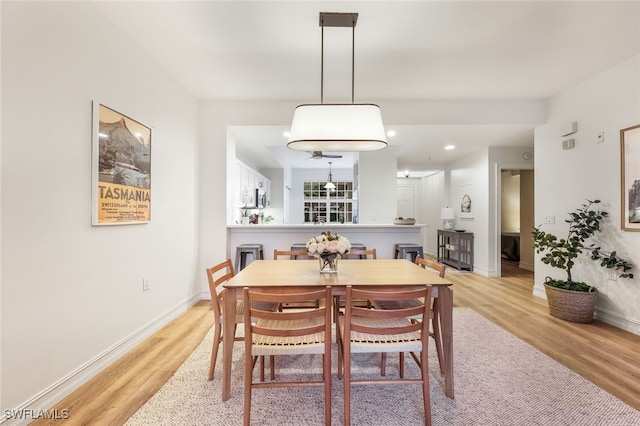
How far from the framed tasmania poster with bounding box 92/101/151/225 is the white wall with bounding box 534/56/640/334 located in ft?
15.2

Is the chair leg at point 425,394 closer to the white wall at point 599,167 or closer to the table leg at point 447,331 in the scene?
the table leg at point 447,331

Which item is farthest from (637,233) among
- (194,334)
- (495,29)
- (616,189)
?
(194,334)

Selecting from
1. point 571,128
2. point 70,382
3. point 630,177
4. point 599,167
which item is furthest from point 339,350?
point 571,128

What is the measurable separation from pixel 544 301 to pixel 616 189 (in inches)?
65.1

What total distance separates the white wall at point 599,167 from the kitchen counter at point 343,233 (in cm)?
173

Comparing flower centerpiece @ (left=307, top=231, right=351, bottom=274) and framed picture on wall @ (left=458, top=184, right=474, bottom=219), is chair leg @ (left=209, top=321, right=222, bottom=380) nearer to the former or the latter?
flower centerpiece @ (left=307, top=231, right=351, bottom=274)

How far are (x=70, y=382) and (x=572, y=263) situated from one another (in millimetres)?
4599

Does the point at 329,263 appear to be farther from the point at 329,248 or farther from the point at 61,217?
the point at 61,217

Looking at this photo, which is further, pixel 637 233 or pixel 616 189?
pixel 616 189

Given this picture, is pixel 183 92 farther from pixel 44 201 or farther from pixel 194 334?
pixel 194 334

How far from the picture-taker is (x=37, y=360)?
5.59 feet

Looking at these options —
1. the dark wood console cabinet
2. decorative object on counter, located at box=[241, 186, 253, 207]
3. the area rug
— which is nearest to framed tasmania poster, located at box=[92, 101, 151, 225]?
the area rug

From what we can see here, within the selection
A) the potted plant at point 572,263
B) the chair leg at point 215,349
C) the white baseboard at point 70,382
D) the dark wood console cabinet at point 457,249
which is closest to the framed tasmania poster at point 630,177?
the potted plant at point 572,263

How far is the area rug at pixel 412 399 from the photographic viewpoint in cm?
170
